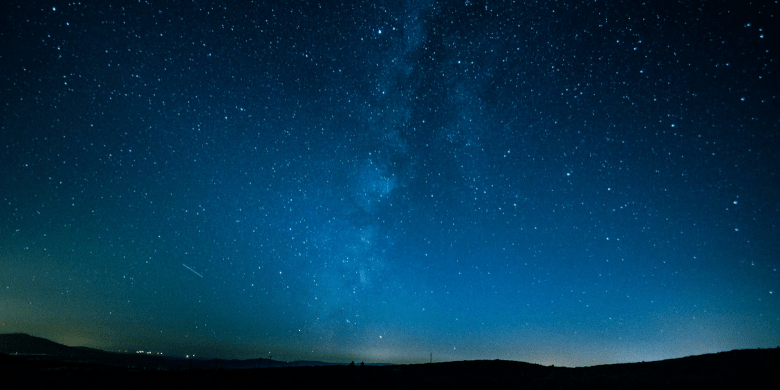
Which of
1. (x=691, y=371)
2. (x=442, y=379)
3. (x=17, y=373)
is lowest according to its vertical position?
(x=17, y=373)

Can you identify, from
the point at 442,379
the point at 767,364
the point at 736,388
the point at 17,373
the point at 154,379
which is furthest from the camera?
the point at 17,373

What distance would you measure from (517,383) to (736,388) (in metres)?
7.65

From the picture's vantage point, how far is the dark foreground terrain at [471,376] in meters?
14.5

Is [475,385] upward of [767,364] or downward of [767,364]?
downward

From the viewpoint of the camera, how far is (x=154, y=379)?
19969mm

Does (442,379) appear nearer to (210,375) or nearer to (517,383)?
(517,383)

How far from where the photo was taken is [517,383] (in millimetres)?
16422

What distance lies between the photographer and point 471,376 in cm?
1912

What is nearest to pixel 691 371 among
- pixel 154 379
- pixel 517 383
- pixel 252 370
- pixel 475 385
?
pixel 517 383

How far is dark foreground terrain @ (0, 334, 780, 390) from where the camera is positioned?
14516mm

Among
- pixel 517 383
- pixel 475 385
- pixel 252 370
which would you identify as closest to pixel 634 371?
pixel 517 383

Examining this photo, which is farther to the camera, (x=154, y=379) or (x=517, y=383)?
(x=154, y=379)

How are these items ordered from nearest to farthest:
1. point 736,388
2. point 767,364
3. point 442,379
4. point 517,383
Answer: point 736,388 → point 767,364 → point 517,383 → point 442,379

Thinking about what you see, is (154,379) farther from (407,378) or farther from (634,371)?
(634,371)
